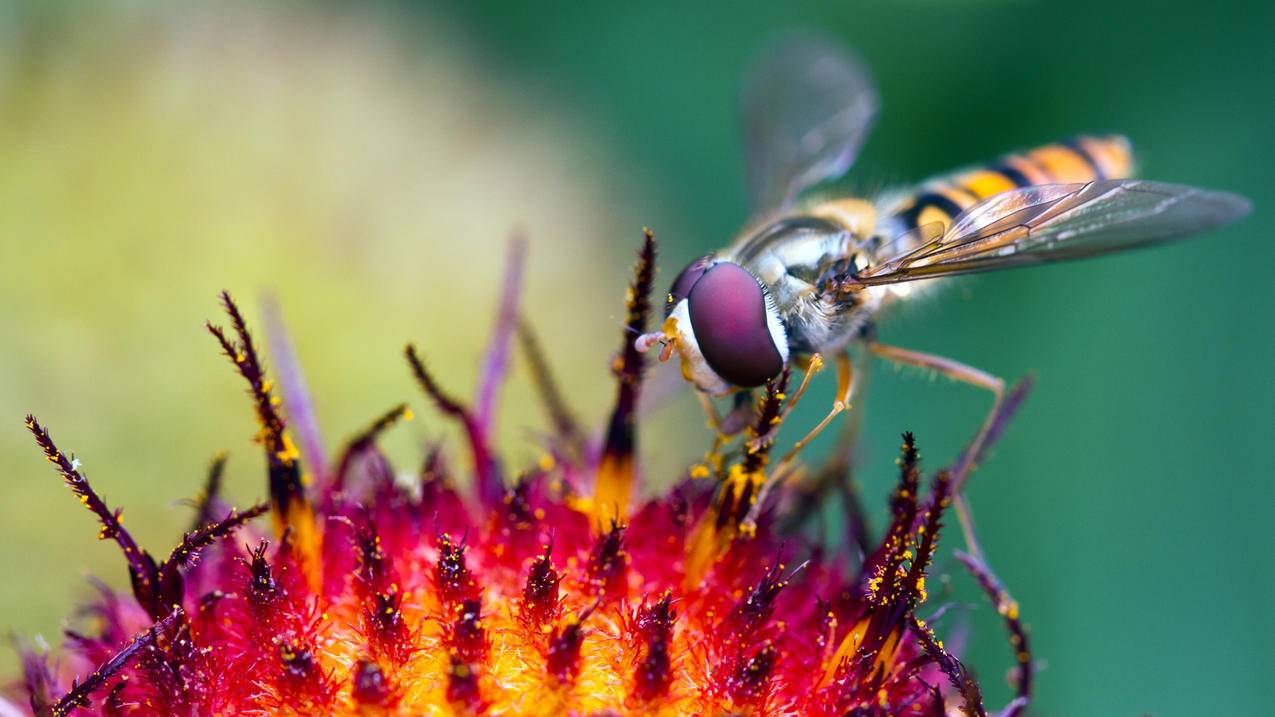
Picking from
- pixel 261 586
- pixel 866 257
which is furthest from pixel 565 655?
pixel 866 257

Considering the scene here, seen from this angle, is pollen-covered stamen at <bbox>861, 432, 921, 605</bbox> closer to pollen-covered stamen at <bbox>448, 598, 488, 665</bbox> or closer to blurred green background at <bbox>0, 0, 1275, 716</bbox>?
pollen-covered stamen at <bbox>448, 598, 488, 665</bbox>

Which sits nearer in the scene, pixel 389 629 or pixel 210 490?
pixel 389 629

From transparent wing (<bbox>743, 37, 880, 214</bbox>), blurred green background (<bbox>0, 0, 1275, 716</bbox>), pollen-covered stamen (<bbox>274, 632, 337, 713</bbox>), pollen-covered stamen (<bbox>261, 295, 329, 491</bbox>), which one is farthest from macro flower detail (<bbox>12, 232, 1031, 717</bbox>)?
transparent wing (<bbox>743, 37, 880, 214</bbox>)

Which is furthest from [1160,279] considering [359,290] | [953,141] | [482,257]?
[359,290]

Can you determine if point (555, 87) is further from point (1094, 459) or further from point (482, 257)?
point (1094, 459)

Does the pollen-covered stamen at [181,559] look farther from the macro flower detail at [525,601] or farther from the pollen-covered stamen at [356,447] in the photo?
the pollen-covered stamen at [356,447]

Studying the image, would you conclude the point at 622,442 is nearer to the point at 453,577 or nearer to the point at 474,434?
the point at 474,434
